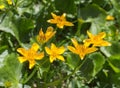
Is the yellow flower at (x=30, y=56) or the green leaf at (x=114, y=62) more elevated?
the yellow flower at (x=30, y=56)

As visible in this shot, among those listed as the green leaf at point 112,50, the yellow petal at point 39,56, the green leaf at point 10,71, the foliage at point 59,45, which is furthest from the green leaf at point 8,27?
the green leaf at point 112,50

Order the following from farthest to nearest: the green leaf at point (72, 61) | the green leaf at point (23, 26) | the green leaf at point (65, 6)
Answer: the green leaf at point (65, 6) < the green leaf at point (23, 26) < the green leaf at point (72, 61)

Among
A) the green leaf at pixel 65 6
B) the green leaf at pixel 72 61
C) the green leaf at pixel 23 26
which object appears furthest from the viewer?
the green leaf at pixel 65 6

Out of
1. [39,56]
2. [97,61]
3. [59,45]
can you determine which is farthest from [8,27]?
[97,61]

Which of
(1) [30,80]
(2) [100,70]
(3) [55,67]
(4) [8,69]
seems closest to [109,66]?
(2) [100,70]

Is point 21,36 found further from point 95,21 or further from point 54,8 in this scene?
point 95,21

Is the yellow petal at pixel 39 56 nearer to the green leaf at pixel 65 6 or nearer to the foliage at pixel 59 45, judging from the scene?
the foliage at pixel 59 45

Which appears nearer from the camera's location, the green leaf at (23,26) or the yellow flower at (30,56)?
the yellow flower at (30,56)

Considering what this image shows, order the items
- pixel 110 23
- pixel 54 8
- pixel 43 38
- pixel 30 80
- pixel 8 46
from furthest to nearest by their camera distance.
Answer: pixel 110 23 → pixel 54 8 → pixel 8 46 → pixel 30 80 → pixel 43 38
